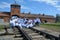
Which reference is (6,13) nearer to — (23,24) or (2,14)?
(2,14)

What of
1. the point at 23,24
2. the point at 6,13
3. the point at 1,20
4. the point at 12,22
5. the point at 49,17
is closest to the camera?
the point at 12,22

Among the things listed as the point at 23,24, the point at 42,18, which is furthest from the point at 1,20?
the point at 23,24

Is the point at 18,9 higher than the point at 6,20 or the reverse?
higher

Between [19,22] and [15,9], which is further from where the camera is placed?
[15,9]

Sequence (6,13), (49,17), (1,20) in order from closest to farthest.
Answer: (1,20) → (6,13) → (49,17)

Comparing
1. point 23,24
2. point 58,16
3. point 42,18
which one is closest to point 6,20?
point 42,18

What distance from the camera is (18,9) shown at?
2363 inches

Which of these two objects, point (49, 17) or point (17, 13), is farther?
point (49, 17)

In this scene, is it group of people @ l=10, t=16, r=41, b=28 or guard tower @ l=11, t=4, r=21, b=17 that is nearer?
group of people @ l=10, t=16, r=41, b=28

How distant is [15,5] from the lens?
197ft

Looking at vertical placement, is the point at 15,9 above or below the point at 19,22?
below

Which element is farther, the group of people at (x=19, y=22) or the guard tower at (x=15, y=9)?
the guard tower at (x=15, y=9)

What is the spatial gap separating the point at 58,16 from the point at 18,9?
761 inches

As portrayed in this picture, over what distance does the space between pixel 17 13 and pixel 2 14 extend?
5.88m
